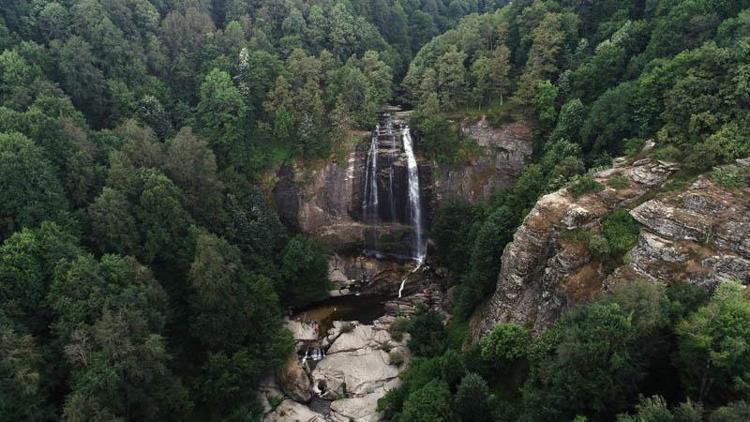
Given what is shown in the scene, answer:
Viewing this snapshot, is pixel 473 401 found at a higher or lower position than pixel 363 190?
lower

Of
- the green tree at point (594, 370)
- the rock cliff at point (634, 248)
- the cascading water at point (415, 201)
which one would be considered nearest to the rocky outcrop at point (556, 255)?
the rock cliff at point (634, 248)

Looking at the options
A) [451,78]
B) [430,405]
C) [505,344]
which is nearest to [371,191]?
[451,78]

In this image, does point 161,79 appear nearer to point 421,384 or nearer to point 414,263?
point 414,263

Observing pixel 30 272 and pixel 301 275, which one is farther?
pixel 301 275

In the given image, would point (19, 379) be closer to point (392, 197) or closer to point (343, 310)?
point (343, 310)

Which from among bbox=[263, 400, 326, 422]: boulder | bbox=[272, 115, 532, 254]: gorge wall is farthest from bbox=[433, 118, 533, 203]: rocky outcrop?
bbox=[263, 400, 326, 422]: boulder

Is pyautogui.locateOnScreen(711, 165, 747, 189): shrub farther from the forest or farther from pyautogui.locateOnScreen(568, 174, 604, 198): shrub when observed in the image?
pyautogui.locateOnScreen(568, 174, 604, 198): shrub

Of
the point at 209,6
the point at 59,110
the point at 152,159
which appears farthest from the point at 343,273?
the point at 209,6
